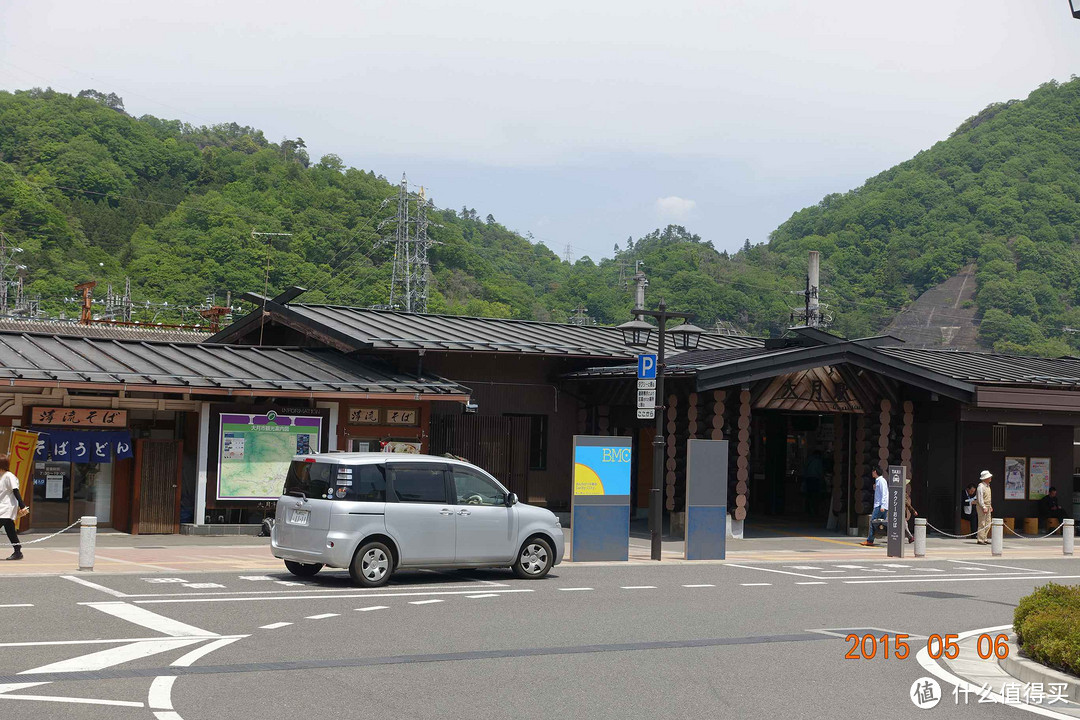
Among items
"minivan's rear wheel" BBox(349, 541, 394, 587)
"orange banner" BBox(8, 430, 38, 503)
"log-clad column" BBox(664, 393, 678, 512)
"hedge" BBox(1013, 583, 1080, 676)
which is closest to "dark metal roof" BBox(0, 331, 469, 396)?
"orange banner" BBox(8, 430, 38, 503)

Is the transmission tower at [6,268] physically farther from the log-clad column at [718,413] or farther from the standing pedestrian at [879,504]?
the standing pedestrian at [879,504]

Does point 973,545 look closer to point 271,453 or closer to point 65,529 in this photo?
point 271,453

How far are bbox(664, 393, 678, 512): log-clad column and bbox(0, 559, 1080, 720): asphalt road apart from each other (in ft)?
26.6

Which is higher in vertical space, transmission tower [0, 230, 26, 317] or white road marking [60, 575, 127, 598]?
transmission tower [0, 230, 26, 317]

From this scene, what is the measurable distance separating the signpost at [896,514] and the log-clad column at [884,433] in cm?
367

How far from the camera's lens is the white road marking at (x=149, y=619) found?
434 inches

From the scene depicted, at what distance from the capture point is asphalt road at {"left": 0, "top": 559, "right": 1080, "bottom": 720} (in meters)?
8.35

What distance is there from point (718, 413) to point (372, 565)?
38.4ft

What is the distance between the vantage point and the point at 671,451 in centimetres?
2562

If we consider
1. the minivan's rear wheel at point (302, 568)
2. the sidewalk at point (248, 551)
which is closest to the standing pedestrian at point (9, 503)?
the sidewalk at point (248, 551)

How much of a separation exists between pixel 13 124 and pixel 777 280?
58375mm

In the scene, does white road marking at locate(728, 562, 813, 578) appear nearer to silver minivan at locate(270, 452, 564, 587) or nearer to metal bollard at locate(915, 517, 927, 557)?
silver minivan at locate(270, 452, 564, 587)

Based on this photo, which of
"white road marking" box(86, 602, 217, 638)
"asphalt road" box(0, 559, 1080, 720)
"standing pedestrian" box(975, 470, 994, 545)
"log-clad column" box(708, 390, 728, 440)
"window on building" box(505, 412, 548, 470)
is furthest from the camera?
"window on building" box(505, 412, 548, 470)

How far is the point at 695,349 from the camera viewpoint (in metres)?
29.1
